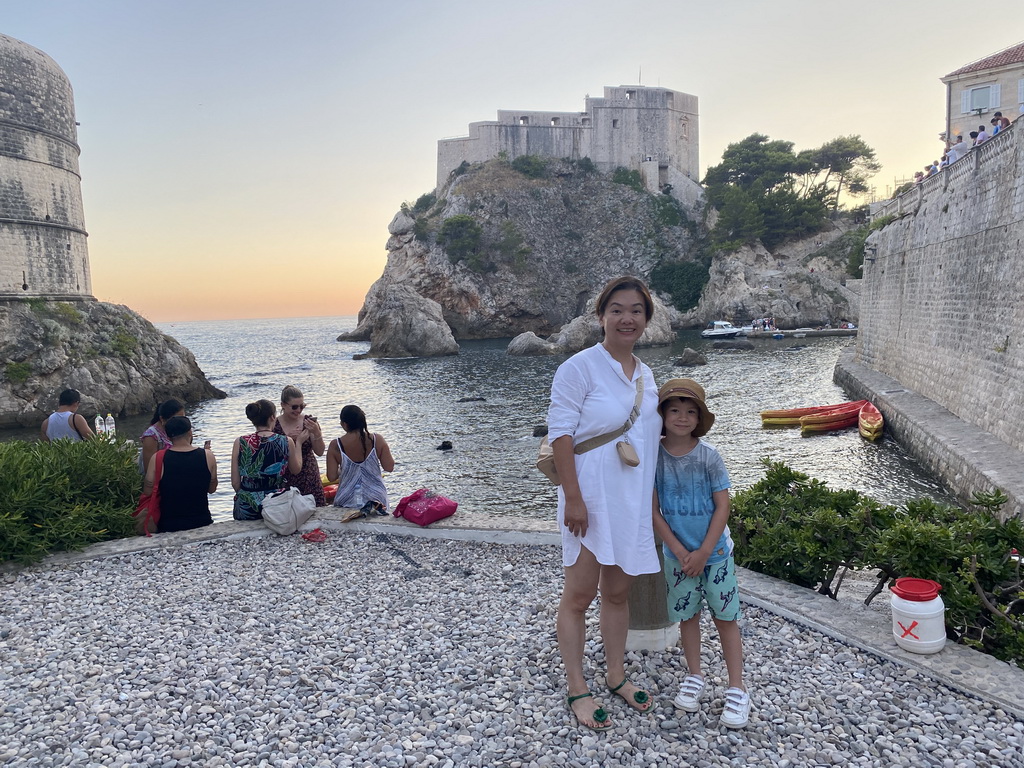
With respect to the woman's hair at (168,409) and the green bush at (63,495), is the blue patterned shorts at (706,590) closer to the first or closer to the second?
the green bush at (63,495)

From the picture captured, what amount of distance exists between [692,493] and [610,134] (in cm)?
7448

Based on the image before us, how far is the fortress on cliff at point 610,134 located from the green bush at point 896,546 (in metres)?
71.2

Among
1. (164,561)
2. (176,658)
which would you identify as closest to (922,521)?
(176,658)

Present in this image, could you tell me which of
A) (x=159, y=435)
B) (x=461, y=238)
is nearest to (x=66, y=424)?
(x=159, y=435)

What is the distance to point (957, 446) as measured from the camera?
1180 cm

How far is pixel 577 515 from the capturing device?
310 cm

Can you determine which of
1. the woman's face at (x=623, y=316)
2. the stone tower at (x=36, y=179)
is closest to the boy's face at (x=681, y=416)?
the woman's face at (x=623, y=316)

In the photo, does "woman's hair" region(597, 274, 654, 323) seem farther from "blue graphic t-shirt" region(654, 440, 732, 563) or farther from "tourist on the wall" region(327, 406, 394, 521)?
"tourist on the wall" region(327, 406, 394, 521)

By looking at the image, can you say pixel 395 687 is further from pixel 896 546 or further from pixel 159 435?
pixel 159 435

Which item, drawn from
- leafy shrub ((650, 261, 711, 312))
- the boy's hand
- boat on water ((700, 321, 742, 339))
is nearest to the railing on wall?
the boy's hand

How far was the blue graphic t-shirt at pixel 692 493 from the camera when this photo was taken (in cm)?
341

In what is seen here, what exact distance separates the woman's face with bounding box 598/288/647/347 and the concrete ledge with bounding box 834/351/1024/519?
18.0ft

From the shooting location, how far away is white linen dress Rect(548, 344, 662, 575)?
3.13m

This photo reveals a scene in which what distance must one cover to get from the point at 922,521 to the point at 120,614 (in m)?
5.68
